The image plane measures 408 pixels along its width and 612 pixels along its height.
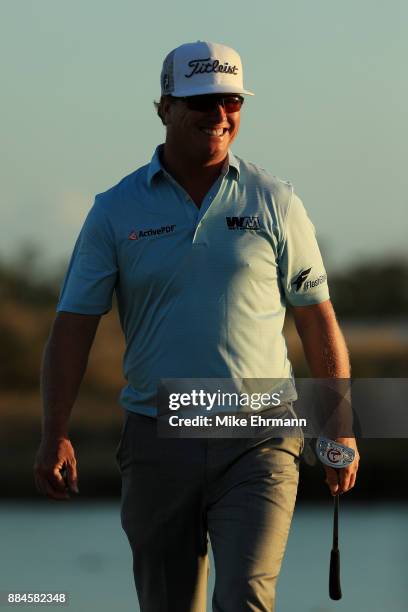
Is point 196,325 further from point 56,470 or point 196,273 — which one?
point 56,470

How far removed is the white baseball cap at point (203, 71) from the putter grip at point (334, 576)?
1331 mm

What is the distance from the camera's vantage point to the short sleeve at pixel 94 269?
16.4 feet

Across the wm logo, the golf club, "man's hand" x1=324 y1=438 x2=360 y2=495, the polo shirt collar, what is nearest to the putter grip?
the golf club

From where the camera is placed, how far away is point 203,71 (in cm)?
506

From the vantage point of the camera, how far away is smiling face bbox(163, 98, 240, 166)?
16.4 feet

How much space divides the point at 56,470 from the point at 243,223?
84 cm

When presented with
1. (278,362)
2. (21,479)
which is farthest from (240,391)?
(21,479)

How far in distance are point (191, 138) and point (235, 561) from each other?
1168 millimetres

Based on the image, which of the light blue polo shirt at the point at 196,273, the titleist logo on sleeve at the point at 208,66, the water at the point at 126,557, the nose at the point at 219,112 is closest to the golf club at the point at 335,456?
the light blue polo shirt at the point at 196,273

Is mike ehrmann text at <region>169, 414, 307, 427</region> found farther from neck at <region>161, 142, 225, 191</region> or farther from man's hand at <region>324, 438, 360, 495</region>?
neck at <region>161, 142, 225, 191</region>

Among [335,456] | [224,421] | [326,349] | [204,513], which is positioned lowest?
[204,513]

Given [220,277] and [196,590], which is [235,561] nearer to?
[196,590]

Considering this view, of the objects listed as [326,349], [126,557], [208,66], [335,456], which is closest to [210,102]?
[208,66]

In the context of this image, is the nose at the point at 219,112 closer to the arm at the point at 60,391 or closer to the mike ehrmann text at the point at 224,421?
the arm at the point at 60,391
